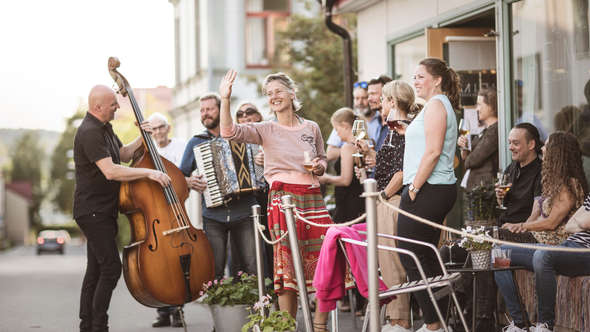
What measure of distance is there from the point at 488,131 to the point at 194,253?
3375mm

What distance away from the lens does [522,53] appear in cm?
936

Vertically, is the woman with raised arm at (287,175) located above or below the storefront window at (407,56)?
below

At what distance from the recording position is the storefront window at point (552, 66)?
8578mm

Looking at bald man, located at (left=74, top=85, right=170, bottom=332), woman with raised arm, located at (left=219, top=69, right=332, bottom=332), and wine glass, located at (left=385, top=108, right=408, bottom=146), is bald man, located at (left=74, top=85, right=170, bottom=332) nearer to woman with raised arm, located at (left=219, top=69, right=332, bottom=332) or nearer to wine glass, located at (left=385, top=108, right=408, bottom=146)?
woman with raised arm, located at (left=219, top=69, right=332, bottom=332)

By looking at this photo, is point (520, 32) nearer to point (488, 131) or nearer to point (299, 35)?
point (488, 131)

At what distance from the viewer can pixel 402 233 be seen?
242 inches

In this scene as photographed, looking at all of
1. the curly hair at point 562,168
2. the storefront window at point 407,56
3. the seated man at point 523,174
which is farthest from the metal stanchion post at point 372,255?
the storefront window at point 407,56

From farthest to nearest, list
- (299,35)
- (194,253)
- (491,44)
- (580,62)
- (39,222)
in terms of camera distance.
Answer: (39,222)
(299,35)
(491,44)
(580,62)
(194,253)

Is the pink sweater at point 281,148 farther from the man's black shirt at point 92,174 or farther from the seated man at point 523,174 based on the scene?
the seated man at point 523,174

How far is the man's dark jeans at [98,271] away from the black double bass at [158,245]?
15 cm

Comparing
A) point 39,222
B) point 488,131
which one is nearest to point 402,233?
point 488,131

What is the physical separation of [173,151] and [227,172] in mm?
2150

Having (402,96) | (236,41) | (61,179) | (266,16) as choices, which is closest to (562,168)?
(402,96)

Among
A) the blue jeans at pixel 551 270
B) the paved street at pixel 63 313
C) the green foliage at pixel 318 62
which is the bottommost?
the paved street at pixel 63 313
